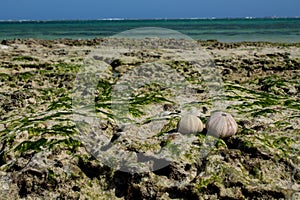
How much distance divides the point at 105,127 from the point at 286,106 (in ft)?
10.5

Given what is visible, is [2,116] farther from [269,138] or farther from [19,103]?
[269,138]

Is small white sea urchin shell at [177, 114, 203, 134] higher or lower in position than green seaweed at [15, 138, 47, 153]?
higher

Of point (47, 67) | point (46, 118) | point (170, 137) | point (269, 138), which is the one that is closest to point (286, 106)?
point (269, 138)

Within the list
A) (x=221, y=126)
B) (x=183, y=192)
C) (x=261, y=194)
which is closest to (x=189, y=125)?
(x=221, y=126)

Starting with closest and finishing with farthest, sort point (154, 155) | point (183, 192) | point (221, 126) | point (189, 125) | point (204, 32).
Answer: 1. point (183, 192)
2. point (154, 155)
3. point (221, 126)
4. point (189, 125)
5. point (204, 32)

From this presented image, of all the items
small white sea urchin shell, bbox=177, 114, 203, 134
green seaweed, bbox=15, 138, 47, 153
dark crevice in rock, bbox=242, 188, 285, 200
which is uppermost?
small white sea urchin shell, bbox=177, 114, 203, 134

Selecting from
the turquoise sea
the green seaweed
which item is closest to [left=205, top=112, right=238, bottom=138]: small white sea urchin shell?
the green seaweed

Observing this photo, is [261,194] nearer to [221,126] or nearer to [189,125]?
[221,126]

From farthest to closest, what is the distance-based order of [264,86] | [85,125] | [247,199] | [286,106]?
[264,86] < [286,106] < [85,125] < [247,199]

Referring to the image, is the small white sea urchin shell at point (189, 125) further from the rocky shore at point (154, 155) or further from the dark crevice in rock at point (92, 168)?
the dark crevice in rock at point (92, 168)

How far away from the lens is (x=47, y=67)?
38.2 ft

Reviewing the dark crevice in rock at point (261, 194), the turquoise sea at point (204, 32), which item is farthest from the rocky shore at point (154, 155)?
the turquoise sea at point (204, 32)

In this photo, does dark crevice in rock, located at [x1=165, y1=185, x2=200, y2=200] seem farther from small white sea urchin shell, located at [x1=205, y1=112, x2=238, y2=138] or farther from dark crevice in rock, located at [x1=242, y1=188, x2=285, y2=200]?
small white sea urchin shell, located at [x1=205, y1=112, x2=238, y2=138]

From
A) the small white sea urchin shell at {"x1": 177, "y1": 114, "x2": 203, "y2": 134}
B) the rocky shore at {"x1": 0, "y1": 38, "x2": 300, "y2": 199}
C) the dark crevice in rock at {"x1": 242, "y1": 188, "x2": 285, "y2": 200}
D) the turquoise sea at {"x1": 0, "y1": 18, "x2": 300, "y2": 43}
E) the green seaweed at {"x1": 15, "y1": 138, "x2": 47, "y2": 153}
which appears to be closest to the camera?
the dark crevice in rock at {"x1": 242, "y1": 188, "x2": 285, "y2": 200}
